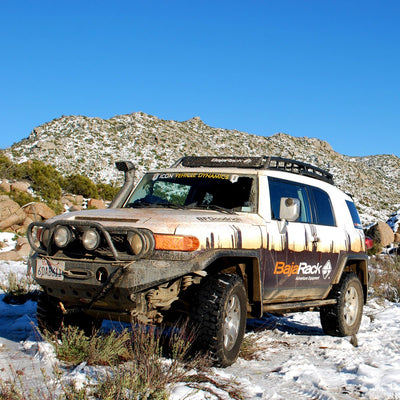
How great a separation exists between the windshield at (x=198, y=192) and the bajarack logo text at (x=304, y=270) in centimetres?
76

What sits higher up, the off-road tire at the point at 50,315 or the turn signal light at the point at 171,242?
the turn signal light at the point at 171,242

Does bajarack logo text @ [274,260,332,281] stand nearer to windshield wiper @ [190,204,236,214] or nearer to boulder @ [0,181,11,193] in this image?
windshield wiper @ [190,204,236,214]

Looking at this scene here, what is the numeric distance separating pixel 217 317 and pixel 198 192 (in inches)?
71.0

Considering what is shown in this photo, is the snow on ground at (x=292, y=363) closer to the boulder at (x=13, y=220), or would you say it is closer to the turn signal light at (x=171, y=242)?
the turn signal light at (x=171, y=242)

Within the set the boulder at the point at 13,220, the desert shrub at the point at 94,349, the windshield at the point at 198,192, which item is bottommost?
the desert shrub at the point at 94,349

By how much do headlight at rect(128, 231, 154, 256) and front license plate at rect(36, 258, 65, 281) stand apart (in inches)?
27.7

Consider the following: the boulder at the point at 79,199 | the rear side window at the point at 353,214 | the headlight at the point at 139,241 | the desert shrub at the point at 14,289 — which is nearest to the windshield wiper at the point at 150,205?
the headlight at the point at 139,241

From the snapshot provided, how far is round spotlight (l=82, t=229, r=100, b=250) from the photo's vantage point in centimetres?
446

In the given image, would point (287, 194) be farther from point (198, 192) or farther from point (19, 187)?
point (19, 187)

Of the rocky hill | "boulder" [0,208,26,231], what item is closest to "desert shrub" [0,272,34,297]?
"boulder" [0,208,26,231]

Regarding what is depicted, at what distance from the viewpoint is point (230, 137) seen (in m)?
72.8

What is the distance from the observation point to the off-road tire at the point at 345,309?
680cm

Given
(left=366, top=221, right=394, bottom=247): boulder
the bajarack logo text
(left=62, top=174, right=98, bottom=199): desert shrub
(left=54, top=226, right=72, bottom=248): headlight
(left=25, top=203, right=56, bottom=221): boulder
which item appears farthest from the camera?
(left=62, top=174, right=98, bottom=199): desert shrub

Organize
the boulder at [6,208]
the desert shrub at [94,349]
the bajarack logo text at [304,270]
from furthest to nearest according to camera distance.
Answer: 1. the boulder at [6,208]
2. the bajarack logo text at [304,270]
3. the desert shrub at [94,349]
